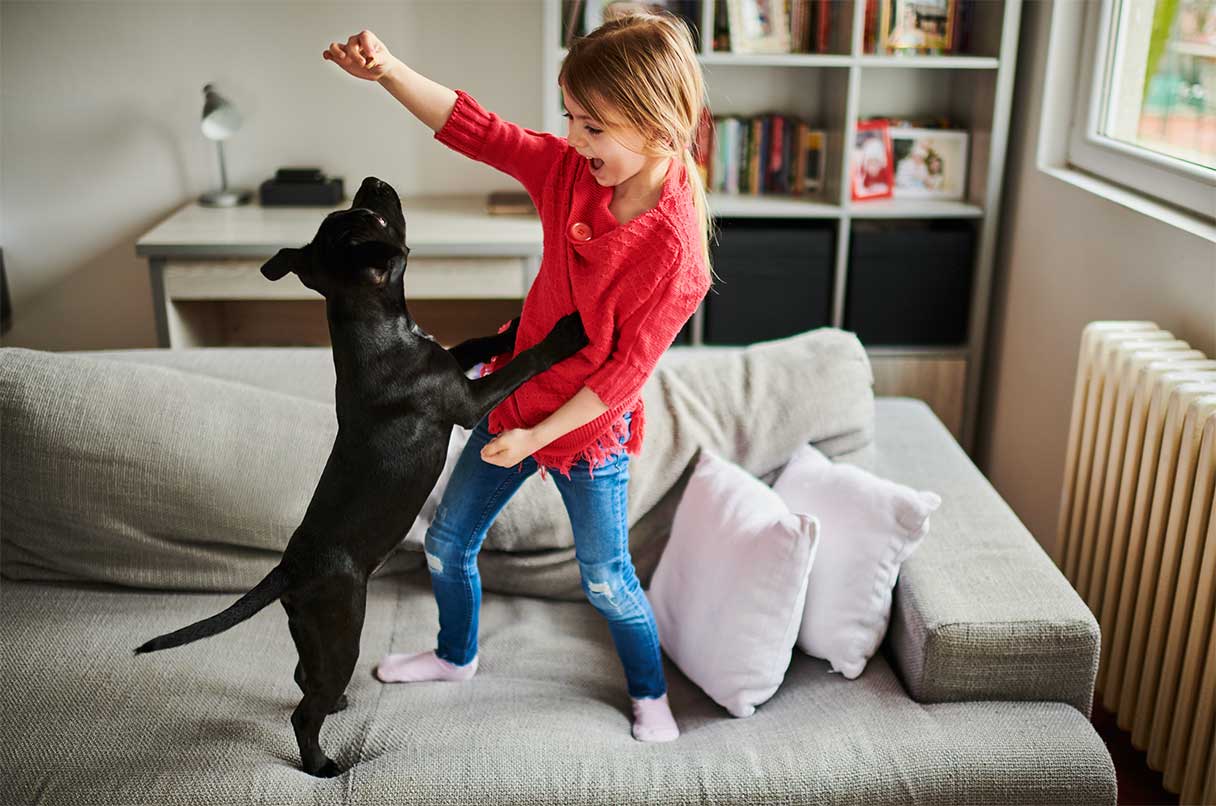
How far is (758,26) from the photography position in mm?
2740

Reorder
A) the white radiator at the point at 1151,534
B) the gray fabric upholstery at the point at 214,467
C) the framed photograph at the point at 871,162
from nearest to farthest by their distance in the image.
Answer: the white radiator at the point at 1151,534
the gray fabric upholstery at the point at 214,467
the framed photograph at the point at 871,162

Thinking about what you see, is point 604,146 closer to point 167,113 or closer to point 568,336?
point 568,336

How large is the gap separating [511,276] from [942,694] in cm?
152

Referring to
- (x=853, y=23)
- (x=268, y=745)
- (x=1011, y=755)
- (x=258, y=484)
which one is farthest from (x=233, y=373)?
(x=853, y=23)

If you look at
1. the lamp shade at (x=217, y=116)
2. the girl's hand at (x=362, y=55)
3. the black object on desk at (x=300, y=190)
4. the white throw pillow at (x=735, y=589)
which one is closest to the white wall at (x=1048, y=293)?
the white throw pillow at (x=735, y=589)

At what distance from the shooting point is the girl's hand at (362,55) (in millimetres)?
1210

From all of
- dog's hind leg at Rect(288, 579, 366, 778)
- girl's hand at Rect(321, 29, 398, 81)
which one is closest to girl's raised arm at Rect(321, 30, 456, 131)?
girl's hand at Rect(321, 29, 398, 81)

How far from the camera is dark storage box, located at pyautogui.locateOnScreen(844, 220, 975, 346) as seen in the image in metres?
2.77

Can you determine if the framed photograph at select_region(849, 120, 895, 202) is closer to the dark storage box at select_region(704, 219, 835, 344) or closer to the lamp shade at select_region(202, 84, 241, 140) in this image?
the dark storage box at select_region(704, 219, 835, 344)

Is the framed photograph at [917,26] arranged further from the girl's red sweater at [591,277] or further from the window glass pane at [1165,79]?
the girl's red sweater at [591,277]

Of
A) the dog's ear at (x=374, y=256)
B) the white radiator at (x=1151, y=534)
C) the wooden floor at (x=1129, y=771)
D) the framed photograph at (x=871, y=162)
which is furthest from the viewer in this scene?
the framed photograph at (x=871, y=162)

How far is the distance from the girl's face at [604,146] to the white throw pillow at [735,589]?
1.89 ft

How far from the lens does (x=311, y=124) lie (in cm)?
302

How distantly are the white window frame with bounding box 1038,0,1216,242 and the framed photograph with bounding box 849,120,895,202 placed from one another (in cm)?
39
